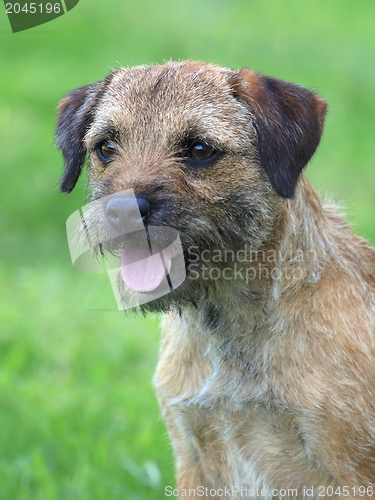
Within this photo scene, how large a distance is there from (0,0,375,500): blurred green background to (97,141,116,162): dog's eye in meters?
0.48

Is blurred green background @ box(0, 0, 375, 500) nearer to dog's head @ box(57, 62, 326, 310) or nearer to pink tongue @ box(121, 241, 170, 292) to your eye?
dog's head @ box(57, 62, 326, 310)

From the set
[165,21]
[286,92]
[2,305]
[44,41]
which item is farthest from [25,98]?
[286,92]

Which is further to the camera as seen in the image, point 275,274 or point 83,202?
point 83,202

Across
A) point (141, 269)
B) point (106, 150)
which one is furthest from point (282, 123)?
point (141, 269)

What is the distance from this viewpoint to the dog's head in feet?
12.5

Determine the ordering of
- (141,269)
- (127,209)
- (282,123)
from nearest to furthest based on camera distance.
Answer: (127,209) → (141,269) → (282,123)

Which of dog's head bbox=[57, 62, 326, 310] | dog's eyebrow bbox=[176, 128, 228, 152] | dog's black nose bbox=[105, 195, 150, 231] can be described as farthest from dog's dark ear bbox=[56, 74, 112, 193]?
dog's black nose bbox=[105, 195, 150, 231]

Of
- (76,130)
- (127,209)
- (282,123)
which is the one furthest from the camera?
(76,130)

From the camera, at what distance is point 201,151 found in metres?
3.96

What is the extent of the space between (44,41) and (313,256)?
10.1 meters

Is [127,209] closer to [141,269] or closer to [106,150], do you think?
[141,269]

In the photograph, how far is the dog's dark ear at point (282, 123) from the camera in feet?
13.0

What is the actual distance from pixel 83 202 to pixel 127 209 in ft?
6.47

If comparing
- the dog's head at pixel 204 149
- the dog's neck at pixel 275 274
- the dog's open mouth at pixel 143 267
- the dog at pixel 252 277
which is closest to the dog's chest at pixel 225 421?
the dog at pixel 252 277
